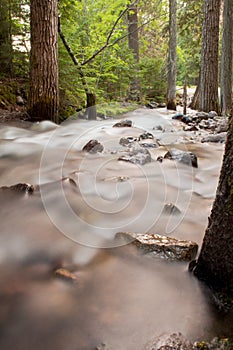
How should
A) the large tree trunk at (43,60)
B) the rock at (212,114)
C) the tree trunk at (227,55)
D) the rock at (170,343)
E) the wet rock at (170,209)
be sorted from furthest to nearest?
the tree trunk at (227,55) < the rock at (212,114) < the large tree trunk at (43,60) < the wet rock at (170,209) < the rock at (170,343)

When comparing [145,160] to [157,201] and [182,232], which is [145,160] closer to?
[157,201]

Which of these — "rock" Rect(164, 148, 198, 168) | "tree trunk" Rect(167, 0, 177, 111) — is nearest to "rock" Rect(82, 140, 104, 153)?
"rock" Rect(164, 148, 198, 168)

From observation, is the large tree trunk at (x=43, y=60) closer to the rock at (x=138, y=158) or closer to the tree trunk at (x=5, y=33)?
the tree trunk at (x=5, y=33)

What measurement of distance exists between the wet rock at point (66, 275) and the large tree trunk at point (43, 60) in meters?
4.73

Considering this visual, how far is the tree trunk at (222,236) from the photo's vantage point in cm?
129

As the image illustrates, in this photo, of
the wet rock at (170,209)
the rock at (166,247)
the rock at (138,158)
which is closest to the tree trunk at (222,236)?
the rock at (166,247)

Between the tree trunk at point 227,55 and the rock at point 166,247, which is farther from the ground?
the tree trunk at point 227,55

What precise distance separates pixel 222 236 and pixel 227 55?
989 cm

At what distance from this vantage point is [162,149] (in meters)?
4.73

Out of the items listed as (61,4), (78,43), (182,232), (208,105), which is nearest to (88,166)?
(182,232)

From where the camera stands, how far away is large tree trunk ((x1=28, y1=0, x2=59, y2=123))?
5449 mm

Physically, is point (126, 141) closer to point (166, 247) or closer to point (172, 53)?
point (166, 247)

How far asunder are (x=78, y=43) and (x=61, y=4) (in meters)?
1.33

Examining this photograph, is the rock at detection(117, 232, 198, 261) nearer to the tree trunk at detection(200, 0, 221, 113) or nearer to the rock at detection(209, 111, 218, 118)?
the rock at detection(209, 111, 218, 118)
